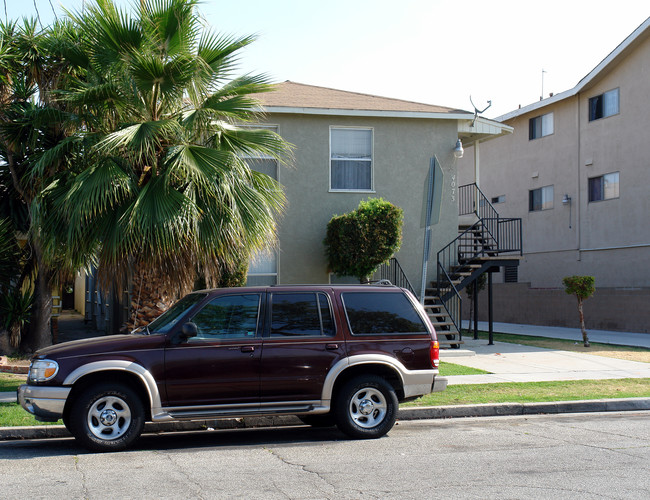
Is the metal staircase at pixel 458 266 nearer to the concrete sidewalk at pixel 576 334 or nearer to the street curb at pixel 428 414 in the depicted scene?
the concrete sidewalk at pixel 576 334

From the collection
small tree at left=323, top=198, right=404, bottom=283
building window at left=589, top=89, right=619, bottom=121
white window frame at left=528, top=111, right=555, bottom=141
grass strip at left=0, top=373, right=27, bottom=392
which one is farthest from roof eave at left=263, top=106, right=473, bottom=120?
white window frame at left=528, top=111, right=555, bottom=141

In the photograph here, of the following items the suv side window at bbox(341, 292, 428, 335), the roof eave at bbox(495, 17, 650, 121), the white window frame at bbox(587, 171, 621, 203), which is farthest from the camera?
the white window frame at bbox(587, 171, 621, 203)

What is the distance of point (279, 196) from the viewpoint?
12414 mm

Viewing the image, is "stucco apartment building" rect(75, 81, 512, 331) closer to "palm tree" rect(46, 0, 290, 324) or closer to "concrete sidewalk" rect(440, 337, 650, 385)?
"concrete sidewalk" rect(440, 337, 650, 385)

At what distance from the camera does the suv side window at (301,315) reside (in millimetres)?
8000

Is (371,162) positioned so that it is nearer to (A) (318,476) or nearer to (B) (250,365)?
(B) (250,365)

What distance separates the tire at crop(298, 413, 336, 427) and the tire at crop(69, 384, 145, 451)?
7.43ft

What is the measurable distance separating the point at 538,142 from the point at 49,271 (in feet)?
71.7

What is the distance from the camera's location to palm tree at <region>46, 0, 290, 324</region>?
10.4 meters

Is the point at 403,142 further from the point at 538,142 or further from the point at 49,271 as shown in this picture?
the point at 538,142

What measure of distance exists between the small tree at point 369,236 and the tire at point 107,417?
9005mm

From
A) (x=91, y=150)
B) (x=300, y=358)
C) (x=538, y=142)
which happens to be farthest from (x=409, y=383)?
(x=538, y=142)

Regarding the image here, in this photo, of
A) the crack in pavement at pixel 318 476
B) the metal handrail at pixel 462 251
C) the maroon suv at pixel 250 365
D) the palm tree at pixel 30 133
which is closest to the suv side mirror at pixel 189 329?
the maroon suv at pixel 250 365

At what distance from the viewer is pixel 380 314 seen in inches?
327
